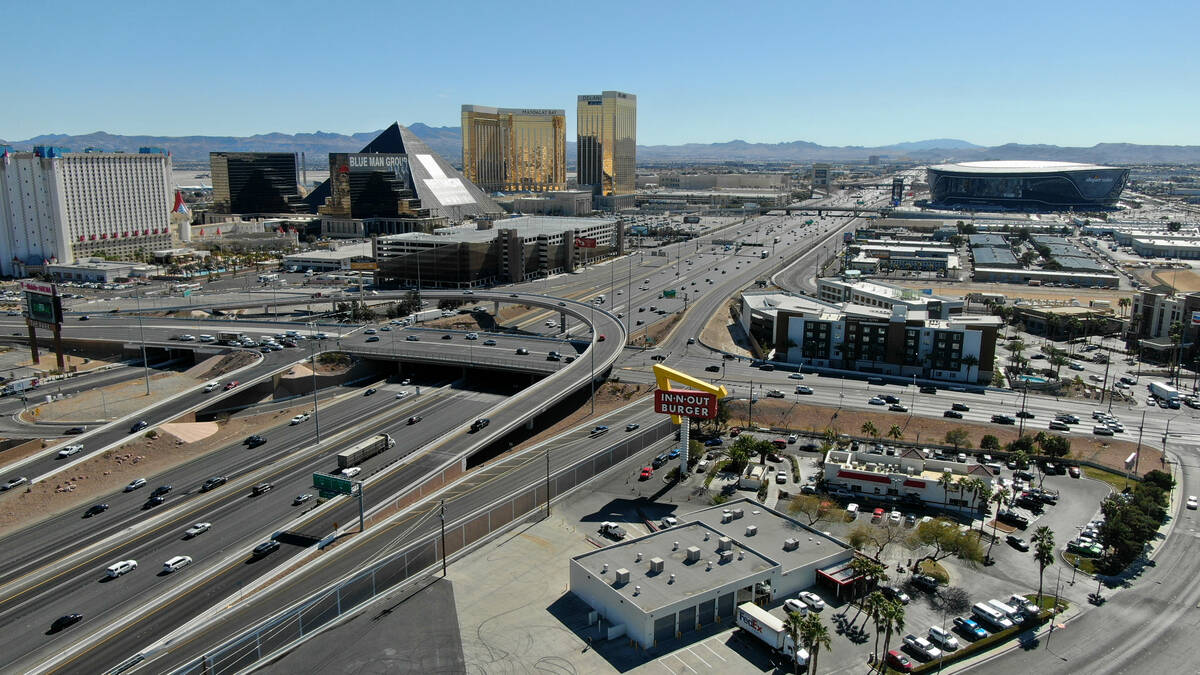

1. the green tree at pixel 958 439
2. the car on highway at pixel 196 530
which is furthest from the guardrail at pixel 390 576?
the green tree at pixel 958 439

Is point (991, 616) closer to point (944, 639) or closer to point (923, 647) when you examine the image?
point (944, 639)

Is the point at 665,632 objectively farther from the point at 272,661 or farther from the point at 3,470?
the point at 3,470

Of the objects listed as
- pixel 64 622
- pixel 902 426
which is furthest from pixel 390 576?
pixel 902 426

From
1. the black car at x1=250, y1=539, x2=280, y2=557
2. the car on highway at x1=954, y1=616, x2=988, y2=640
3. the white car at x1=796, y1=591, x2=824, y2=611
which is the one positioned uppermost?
the black car at x1=250, y1=539, x2=280, y2=557

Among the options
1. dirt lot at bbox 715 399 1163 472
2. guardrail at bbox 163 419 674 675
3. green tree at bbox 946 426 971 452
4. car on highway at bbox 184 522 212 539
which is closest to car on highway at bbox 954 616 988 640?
guardrail at bbox 163 419 674 675

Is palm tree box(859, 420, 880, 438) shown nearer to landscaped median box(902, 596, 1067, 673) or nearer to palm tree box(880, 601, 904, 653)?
landscaped median box(902, 596, 1067, 673)

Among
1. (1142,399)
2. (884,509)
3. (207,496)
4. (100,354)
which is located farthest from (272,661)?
(1142,399)
